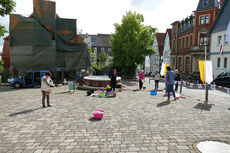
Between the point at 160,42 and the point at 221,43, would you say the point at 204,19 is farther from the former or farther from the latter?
the point at 160,42

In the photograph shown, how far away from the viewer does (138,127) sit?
236 inches

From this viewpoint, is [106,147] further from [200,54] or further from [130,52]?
[200,54]

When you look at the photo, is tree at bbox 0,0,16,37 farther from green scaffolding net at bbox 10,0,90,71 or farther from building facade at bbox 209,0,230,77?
building facade at bbox 209,0,230,77

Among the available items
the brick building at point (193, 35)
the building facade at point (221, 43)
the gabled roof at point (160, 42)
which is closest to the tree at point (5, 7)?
the building facade at point (221, 43)

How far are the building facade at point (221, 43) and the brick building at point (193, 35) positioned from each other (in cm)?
306

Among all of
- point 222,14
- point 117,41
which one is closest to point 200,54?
point 222,14

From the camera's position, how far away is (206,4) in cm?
3200

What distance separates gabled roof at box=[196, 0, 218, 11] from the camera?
30.9 meters

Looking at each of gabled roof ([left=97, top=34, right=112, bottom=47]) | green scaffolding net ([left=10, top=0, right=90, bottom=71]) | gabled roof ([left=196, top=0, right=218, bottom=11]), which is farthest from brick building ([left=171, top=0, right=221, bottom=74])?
gabled roof ([left=97, top=34, right=112, bottom=47])

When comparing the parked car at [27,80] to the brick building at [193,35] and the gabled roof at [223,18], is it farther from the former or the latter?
the brick building at [193,35]

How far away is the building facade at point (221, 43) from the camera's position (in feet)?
83.6

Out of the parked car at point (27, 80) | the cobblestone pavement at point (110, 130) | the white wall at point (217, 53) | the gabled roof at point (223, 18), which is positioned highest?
the gabled roof at point (223, 18)

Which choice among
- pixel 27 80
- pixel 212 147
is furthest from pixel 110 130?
pixel 27 80

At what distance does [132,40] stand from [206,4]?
15.0 m
